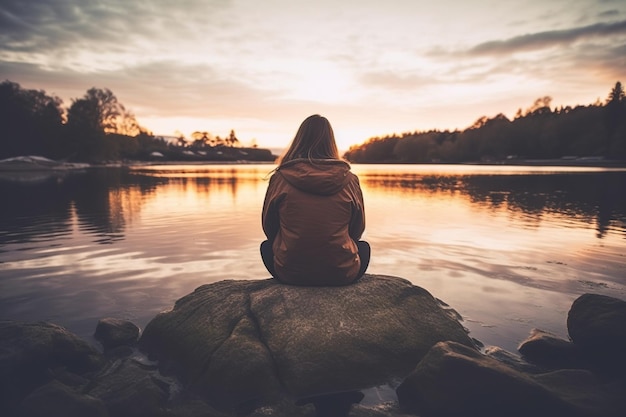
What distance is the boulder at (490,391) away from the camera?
3627 millimetres

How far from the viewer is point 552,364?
16.2 feet

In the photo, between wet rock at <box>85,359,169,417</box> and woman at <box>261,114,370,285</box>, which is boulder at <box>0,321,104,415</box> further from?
Answer: woman at <box>261,114,370,285</box>

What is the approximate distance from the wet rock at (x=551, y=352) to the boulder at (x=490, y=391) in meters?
0.85

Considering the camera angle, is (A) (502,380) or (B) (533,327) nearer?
(A) (502,380)

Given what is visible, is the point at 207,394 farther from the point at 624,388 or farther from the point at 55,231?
the point at 55,231

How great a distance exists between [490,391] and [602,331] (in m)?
→ 2.44

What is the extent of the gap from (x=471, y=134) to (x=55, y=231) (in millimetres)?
177027

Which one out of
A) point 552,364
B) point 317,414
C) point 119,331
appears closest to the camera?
point 317,414

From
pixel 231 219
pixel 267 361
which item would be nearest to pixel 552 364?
pixel 267 361

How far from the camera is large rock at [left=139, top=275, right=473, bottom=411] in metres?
4.38

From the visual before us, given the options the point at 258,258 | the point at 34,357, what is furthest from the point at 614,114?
the point at 34,357

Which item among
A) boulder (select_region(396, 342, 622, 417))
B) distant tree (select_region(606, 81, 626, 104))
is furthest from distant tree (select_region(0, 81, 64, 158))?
distant tree (select_region(606, 81, 626, 104))

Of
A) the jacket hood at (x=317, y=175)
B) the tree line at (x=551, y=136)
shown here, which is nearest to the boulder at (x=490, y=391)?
the jacket hood at (x=317, y=175)

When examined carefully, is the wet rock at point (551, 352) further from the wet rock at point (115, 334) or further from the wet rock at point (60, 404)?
the wet rock at point (115, 334)
